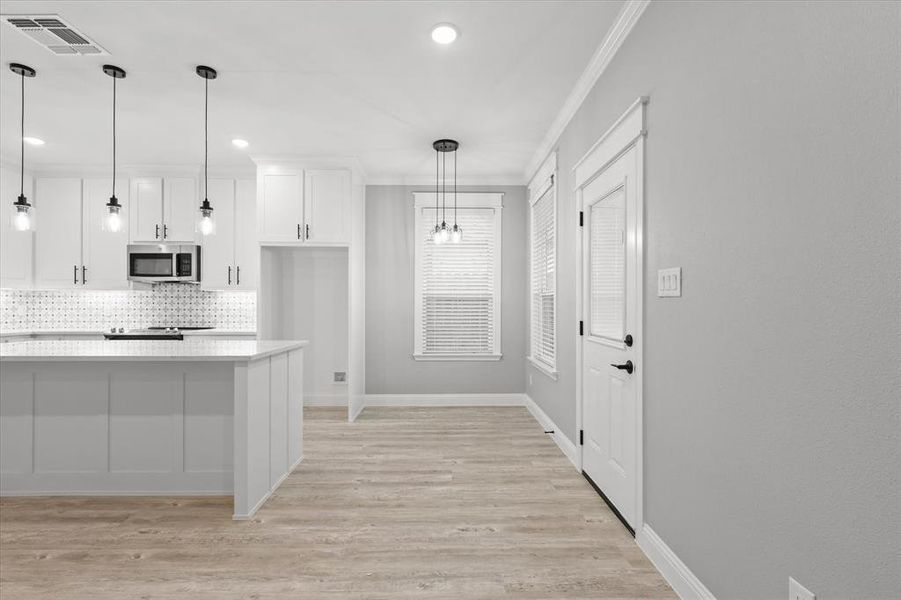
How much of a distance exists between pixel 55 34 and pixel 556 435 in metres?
4.58

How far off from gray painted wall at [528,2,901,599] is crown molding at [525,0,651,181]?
261 mm

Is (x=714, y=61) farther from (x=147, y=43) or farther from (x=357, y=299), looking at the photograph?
(x=357, y=299)

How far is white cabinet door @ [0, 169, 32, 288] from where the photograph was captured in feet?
17.0

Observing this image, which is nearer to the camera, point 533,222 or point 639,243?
point 639,243

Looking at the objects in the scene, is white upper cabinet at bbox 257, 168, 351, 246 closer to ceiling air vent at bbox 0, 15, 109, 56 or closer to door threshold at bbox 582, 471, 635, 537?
ceiling air vent at bbox 0, 15, 109, 56

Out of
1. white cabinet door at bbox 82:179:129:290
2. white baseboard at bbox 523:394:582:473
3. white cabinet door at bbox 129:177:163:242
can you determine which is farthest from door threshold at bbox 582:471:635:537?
white cabinet door at bbox 82:179:129:290

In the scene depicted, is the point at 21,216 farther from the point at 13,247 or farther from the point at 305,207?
the point at 13,247

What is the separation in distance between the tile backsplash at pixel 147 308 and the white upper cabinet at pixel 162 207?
698 mm

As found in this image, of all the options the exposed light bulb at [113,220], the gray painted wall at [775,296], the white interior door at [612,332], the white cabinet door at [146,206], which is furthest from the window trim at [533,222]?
the white cabinet door at [146,206]

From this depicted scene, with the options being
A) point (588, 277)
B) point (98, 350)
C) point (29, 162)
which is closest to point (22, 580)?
point (98, 350)

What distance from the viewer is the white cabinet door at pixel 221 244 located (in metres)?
5.52

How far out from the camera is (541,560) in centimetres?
229

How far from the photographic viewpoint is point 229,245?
18.1 ft

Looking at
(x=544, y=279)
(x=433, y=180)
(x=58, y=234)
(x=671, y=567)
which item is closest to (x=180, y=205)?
(x=58, y=234)
